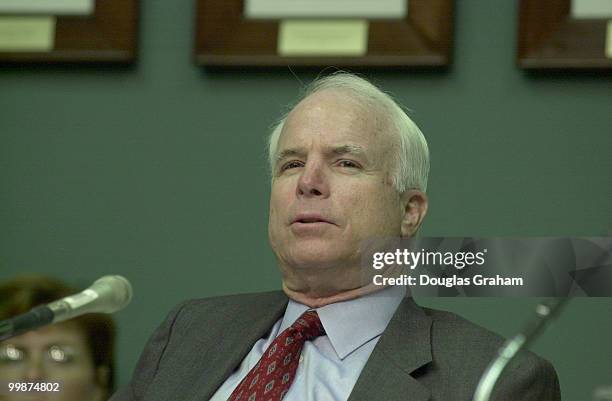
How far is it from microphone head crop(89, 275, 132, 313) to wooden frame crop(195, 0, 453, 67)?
23.4 inches

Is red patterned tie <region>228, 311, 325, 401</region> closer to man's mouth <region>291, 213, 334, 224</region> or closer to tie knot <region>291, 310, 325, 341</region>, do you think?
tie knot <region>291, 310, 325, 341</region>

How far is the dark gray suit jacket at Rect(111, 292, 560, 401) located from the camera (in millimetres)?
1692

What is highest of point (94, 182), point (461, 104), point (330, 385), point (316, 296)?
point (461, 104)

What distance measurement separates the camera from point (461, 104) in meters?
2.09

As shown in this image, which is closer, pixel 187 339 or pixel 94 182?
pixel 187 339

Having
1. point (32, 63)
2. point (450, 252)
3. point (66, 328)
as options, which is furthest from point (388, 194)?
point (32, 63)

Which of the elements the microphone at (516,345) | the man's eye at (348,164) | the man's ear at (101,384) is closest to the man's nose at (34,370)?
the man's ear at (101,384)

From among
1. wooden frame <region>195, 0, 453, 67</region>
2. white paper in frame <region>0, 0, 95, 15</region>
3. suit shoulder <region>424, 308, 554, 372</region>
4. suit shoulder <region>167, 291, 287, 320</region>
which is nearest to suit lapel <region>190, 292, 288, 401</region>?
suit shoulder <region>167, 291, 287, 320</region>

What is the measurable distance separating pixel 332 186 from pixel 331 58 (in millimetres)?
349

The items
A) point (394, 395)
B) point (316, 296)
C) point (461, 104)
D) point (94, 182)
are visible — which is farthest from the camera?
point (94, 182)

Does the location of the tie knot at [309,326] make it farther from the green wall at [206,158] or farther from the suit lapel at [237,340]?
the green wall at [206,158]

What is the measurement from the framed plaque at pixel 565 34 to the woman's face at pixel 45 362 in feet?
3.10

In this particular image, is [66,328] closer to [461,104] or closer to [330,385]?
[330,385]

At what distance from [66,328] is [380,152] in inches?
25.0
